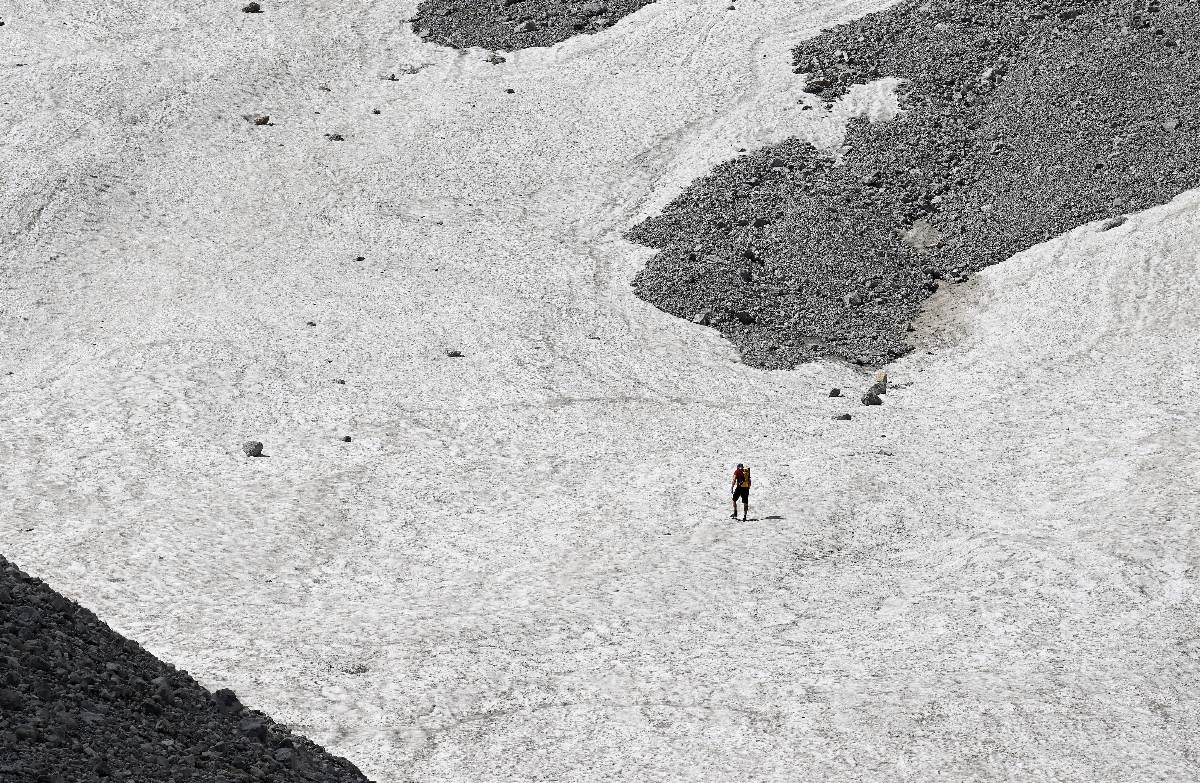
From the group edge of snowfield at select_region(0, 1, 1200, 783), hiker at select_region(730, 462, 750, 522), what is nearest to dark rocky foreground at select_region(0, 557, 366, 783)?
edge of snowfield at select_region(0, 1, 1200, 783)

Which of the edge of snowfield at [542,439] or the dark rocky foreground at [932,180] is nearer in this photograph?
the edge of snowfield at [542,439]

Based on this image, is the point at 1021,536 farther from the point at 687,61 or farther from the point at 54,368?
the point at 687,61

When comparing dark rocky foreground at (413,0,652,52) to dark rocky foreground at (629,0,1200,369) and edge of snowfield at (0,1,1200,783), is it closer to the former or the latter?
edge of snowfield at (0,1,1200,783)

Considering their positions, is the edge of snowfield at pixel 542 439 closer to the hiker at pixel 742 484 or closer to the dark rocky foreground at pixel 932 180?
the hiker at pixel 742 484

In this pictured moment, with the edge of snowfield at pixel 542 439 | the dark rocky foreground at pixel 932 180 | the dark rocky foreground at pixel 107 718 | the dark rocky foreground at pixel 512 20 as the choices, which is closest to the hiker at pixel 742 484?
the edge of snowfield at pixel 542 439

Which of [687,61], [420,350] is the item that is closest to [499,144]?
[687,61]
